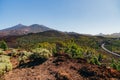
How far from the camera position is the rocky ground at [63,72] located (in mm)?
15374

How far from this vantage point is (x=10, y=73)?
59.5 feet

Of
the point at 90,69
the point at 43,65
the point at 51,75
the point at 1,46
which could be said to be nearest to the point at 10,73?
the point at 43,65

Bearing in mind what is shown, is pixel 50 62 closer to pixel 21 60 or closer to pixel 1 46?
pixel 21 60

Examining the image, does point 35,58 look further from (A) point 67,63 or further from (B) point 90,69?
(B) point 90,69

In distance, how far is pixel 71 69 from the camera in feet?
55.8

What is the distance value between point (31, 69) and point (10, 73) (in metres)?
1.96

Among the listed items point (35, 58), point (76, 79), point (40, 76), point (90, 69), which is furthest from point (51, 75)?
point (35, 58)

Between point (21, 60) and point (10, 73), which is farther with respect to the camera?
point (21, 60)

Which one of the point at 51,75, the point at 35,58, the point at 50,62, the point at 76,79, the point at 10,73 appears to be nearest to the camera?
the point at 76,79

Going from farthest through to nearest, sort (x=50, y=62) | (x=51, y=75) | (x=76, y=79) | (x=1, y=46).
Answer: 1. (x=1, y=46)
2. (x=50, y=62)
3. (x=51, y=75)
4. (x=76, y=79)

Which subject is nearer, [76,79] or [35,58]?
[76,79]

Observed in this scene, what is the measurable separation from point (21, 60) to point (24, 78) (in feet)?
18.2

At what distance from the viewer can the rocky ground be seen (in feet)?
50.4

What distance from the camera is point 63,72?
53.5 feet
